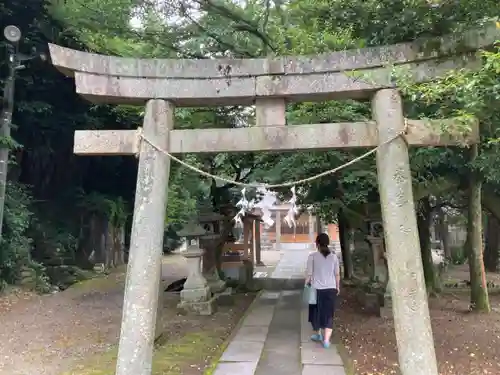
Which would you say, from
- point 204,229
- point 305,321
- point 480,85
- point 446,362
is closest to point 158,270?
point 480,85

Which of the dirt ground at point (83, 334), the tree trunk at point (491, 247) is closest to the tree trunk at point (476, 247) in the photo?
the dirt ground at point (83, 334)

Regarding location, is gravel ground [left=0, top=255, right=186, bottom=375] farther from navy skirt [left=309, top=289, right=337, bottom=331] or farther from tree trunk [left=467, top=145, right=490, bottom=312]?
tree trunk [left=467, top=145, right=490, bottom=312]

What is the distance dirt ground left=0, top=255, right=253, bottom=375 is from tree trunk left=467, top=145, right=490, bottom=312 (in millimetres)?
4789

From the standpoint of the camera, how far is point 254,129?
5.05 meters

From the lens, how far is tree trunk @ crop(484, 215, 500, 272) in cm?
1686

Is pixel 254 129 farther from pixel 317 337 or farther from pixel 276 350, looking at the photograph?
pixel 317 337

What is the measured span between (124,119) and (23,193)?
402 cm

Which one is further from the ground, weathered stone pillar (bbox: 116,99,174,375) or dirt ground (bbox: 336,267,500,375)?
weathered stone pillar (bbox: 116,99,174,375)

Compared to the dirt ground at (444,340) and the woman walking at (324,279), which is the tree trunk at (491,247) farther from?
the woman walking at (324,279)

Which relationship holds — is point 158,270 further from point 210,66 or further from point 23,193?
point 23,193

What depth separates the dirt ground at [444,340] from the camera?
6105mm

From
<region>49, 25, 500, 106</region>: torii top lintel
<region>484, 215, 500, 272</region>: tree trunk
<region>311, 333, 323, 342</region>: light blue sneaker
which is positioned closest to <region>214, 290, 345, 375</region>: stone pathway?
<region>311, 333, 323, 342</region>: light blue sneaker

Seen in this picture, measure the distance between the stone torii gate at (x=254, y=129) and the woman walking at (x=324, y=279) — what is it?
2123mm

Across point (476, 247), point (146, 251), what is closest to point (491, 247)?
point (476, 247)
